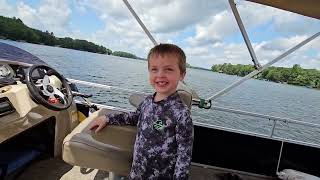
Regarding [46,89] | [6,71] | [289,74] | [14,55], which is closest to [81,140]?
[46,89]

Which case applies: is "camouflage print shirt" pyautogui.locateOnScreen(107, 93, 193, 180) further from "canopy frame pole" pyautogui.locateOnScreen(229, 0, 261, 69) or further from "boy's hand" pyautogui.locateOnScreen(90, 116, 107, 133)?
"canopy frame pole" pyautogui.locateOnScreen(229, 0, 261, 69)

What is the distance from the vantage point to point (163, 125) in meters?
1.55

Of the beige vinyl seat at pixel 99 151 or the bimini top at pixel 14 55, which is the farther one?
the bimini top at pixel 14 55

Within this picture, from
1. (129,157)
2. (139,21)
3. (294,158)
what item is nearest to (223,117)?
(294,158)

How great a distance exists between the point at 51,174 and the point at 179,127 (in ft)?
4.83

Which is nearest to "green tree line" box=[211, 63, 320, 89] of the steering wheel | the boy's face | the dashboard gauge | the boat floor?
the boat floor

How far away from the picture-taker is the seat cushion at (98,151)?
1601 mm

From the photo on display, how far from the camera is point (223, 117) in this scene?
40.1ft

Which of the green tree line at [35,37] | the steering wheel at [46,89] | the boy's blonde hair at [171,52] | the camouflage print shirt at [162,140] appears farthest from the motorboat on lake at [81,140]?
the green tree line at [35,37]

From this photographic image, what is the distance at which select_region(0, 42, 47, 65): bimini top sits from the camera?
8.02 ft

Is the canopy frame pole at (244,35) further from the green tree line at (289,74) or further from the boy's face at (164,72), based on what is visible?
the green tree line at (289,74)

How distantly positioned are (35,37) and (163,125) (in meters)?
4.34

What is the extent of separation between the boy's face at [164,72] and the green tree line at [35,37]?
2.38m

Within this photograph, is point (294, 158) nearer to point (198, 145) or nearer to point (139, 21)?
point (198, 145)
